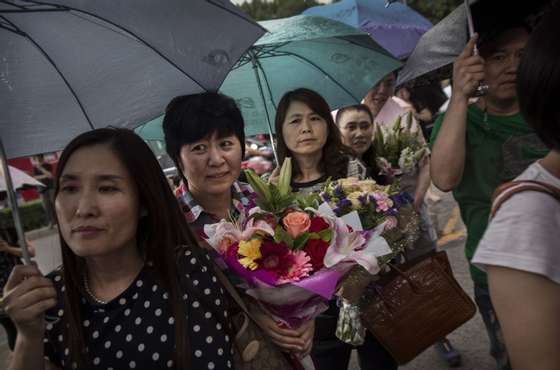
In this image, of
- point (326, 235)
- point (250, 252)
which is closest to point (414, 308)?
point (326, 235)

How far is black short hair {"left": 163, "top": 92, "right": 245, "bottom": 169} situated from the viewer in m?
2.32

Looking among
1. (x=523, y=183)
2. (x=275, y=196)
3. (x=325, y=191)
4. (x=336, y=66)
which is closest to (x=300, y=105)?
(x=336, y=66)

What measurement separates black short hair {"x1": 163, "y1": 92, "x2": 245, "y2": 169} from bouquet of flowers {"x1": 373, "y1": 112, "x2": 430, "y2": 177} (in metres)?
1.57

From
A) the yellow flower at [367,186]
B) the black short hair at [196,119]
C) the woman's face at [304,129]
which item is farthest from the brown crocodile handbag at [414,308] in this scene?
the black short hair at [196,119]

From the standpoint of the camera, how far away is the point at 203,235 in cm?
214

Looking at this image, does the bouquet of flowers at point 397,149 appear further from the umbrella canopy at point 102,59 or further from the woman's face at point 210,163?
the umbrella canopy at point 102,59

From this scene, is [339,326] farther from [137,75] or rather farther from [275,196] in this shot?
[137,75]

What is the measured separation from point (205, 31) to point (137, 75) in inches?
17.1

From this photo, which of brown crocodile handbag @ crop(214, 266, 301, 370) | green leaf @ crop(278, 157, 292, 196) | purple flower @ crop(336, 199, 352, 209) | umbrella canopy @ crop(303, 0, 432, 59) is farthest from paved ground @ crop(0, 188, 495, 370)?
umbrella canopy @ crop(303, 0, 432, 59)

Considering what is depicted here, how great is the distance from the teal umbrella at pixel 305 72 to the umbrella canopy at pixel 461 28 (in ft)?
2.48

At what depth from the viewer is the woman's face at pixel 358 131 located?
11.9 feet

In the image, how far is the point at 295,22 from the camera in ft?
9.27

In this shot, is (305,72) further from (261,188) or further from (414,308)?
(414,308)

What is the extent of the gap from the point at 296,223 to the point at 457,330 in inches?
110
